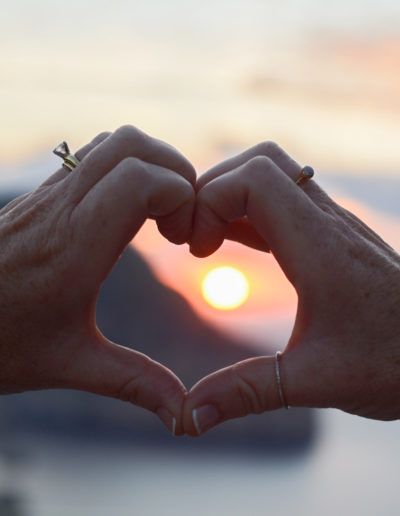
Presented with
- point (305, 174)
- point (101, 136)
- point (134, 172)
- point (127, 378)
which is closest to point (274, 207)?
point (305, 174)

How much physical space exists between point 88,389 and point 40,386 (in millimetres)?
245

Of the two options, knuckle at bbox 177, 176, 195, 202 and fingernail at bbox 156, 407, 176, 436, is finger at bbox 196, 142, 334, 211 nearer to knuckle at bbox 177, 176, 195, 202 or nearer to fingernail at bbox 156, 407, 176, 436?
knuckle at bbox 177, 176, 195, 202

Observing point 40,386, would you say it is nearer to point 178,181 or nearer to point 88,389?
point 88,389

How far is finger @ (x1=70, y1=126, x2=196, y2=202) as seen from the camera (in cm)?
277

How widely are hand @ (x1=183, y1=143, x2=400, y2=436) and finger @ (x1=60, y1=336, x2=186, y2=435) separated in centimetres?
8

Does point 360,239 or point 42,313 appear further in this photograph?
point 360,239

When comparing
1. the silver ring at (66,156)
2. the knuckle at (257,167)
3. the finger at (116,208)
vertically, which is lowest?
the finger at (116,208)

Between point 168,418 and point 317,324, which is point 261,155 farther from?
point 168,418

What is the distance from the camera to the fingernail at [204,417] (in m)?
2.57

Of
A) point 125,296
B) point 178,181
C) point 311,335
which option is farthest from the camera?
point 125,296

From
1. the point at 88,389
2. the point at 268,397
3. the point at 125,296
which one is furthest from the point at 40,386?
the point at 125,296

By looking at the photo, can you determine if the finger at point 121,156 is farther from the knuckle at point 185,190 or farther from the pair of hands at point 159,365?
the knuckle at point 185,190

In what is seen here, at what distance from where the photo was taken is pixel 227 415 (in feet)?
8.59

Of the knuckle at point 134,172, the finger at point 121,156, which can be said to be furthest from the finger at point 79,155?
the knuckle at point 134,172
